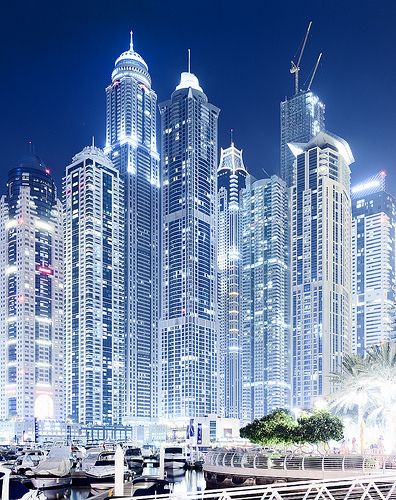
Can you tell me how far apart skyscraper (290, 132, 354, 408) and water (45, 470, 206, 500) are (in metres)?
119

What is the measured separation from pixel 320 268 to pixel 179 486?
137731 mm

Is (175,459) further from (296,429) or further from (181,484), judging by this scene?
(296,429)

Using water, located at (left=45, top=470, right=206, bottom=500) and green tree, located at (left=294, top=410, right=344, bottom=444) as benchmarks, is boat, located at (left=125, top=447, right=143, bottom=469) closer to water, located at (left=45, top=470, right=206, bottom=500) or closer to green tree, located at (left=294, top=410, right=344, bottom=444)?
water, located at (left=45, top=470, right=206, bottom=500)

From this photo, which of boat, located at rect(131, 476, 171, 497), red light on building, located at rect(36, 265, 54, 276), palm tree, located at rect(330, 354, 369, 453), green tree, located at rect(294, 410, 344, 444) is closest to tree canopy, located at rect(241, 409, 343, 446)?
green tree, located at rect(294, 410, 344, 444)

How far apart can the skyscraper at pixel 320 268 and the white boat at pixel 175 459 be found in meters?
104

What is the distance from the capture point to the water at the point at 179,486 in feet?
154

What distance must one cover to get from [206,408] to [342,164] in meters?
80.7

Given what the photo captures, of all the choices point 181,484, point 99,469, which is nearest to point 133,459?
point 181,484

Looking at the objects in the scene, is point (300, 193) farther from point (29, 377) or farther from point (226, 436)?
point (29, 377)

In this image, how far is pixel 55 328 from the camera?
639 ft

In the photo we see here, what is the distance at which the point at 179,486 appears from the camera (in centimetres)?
5350

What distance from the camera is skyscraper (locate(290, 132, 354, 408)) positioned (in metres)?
183

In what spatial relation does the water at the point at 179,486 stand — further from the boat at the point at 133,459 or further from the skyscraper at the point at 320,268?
the skyscraper at the point at 320,268

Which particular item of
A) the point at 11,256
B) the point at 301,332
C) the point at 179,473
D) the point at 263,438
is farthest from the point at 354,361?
the point at 11,256
